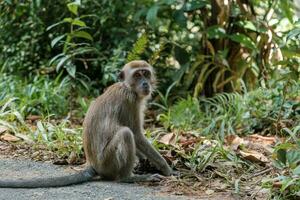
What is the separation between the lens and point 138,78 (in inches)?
280

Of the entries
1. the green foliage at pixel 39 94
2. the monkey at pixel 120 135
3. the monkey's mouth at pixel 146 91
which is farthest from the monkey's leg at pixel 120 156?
the green foliage at pixel 39 94

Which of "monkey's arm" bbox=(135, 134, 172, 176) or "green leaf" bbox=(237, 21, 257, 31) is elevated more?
"green leaf" bbox=(237, 21, 257, 31)

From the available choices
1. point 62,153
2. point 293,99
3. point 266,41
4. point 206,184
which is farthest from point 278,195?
point 266,41

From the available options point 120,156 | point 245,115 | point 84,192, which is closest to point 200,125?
point 245,115

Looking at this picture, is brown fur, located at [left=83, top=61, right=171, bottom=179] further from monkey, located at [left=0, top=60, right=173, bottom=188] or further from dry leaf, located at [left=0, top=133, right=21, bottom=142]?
dry leaf, located at [left=0, top=133, right=21, bottom=142]

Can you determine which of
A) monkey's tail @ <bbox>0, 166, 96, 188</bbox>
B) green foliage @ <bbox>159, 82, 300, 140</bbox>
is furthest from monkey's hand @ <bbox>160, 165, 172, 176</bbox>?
green foliage @ <bbox>159, 82, 300, 140</bbox>

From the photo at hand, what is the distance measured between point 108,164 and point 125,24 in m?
5.53

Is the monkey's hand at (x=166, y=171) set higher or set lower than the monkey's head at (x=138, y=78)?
lower

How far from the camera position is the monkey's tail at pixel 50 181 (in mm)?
6141

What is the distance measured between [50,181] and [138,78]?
5.05 feet

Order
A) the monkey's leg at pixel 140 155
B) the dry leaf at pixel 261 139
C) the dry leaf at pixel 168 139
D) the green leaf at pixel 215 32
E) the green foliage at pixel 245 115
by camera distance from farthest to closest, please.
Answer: the green leaf at pixel 215 32
the green foliage at pixel 245 115
the dry leaf at pixel 261 139
the dry leaf at pixel 168 139
the monkey's leg at pixel 140 155

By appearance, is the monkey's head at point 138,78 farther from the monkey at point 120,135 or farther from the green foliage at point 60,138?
the green foliage at point 60,138

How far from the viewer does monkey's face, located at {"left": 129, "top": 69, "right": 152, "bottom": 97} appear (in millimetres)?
7043

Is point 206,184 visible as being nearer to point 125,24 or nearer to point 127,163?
point 127,163
